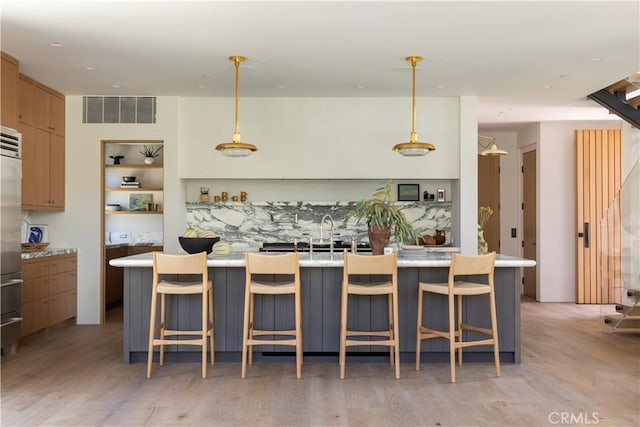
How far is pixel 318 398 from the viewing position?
154 inches

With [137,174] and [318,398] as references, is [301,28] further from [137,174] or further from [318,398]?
[137,174]

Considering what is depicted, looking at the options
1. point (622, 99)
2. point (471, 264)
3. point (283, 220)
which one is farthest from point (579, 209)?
point (471, 264)

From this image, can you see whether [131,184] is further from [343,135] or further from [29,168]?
[343,135]

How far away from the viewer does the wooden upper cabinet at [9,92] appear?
5133 mm

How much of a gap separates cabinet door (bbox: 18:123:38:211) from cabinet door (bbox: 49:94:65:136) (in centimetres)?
46

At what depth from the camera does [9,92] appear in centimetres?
524

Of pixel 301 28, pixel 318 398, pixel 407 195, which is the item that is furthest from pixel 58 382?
pixel 407 195

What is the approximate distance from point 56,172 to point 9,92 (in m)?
1.53

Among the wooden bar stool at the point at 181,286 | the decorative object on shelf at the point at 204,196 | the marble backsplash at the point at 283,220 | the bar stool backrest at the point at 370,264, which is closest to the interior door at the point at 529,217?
the marble backsplash at the point at 283,220

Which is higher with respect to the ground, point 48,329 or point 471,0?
point 471,0

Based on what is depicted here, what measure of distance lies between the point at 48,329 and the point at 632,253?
20.6 ft

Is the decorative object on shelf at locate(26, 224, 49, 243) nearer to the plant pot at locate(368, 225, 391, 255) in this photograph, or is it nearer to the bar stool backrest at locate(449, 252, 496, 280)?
the plant pot at locate(368, 225, 391, 255)

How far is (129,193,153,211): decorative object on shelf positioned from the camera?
27.8ft

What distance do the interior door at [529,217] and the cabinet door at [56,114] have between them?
679 centimetres
